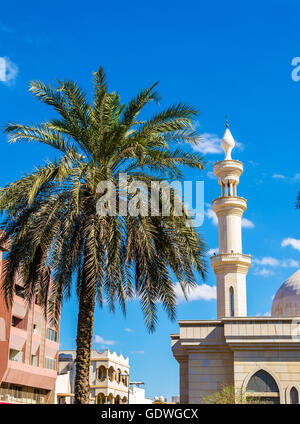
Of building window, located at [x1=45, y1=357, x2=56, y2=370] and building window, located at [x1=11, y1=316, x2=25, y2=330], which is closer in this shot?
building window, located at [x1=11, y1=316, x2=25, y2=330]

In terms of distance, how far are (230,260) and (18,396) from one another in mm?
18412

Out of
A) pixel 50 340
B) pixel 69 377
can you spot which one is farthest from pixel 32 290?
pixel 69 377

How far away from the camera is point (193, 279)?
16.4 m

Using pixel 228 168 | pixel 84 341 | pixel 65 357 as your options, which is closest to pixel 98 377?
pixel 65 357

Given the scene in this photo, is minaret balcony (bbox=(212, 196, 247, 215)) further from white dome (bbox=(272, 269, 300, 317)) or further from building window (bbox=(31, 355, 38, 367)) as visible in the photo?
building window (bbox=(31, 355, 38, 367))

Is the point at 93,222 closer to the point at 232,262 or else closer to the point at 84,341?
the point at 84,341

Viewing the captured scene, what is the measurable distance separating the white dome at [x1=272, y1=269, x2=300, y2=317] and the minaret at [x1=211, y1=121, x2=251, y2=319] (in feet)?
7.27

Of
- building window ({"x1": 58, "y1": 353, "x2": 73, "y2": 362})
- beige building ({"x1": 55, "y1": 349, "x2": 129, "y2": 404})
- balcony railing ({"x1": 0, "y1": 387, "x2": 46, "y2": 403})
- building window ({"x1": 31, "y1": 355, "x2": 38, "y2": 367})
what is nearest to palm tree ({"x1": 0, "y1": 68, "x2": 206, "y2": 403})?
balcony railing ({"x1": 0, "y1": 387, "x2": 46, "y2": 403})

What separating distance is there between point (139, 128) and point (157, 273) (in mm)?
4177

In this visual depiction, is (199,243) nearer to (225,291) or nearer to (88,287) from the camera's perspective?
(88,287)

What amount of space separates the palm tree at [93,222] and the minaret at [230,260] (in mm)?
22347

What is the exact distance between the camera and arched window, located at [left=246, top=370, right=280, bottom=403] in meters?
27.7

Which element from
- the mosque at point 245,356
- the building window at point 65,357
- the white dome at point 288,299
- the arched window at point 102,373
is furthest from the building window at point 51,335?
the white dome at point 288,299

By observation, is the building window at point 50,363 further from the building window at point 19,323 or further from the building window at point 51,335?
the building window at point 19,323
